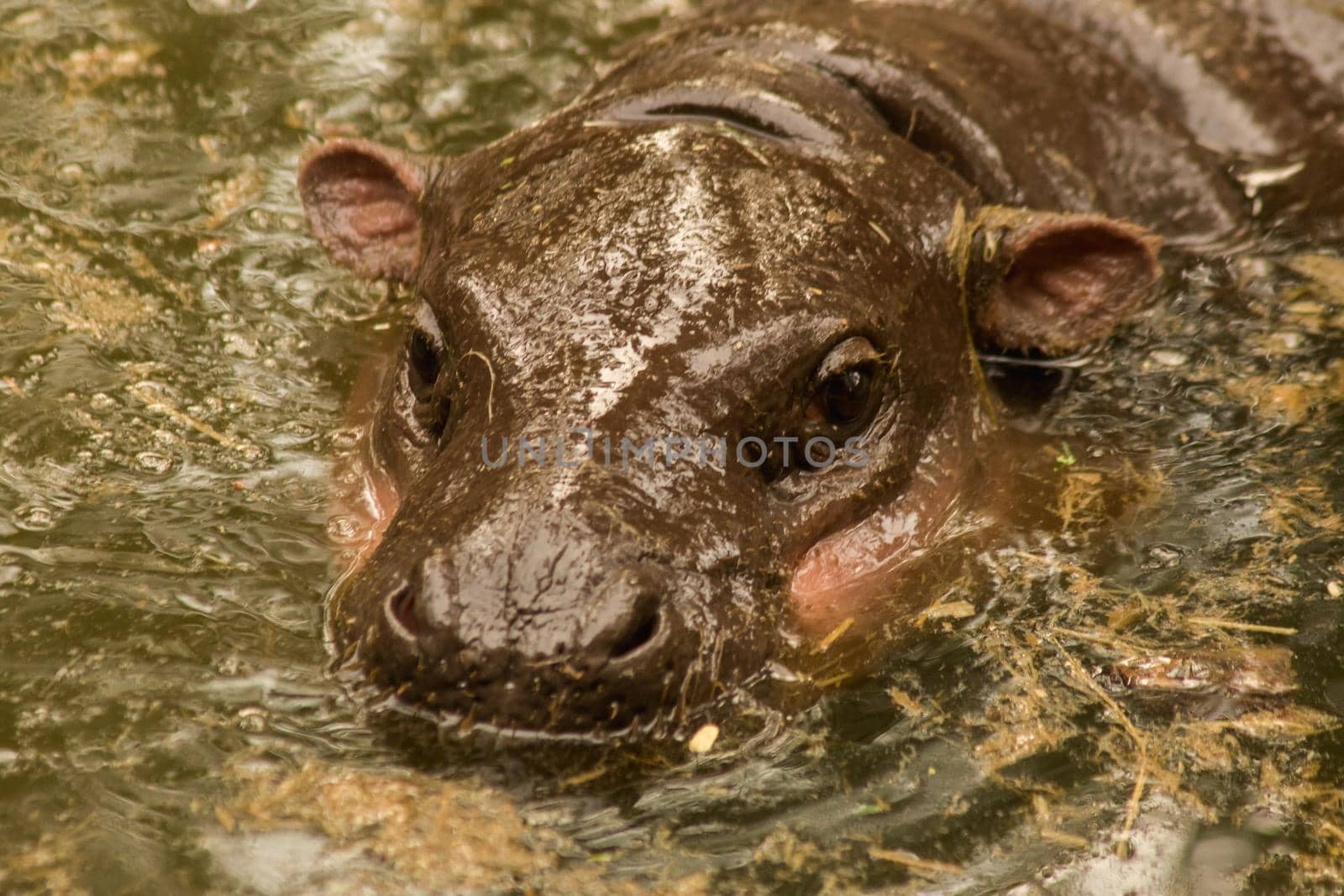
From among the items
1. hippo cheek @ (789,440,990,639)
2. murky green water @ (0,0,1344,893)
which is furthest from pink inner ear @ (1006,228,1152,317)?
hippo cheek @ (789,440,990,639)

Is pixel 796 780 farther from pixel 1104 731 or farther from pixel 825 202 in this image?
pixel 825 202

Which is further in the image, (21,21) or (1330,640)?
(21,21)

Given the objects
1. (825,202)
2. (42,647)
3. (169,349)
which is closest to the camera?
(42,647)

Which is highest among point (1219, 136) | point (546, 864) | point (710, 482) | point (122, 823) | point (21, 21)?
point (21, 21)

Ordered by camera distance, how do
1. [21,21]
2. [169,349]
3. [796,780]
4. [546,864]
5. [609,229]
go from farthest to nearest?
1. [21,21]
2. [169,349]
3. [609,229]
4. [796,780]
5. [546,864]

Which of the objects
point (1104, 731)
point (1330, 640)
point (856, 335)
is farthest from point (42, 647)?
point (1330, 640)

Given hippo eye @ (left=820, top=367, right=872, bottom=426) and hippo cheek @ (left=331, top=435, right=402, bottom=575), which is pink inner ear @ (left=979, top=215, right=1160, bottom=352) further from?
hippo cheek @ (left=331, top=435, right=402, bottom=575)

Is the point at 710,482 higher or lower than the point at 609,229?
lower
